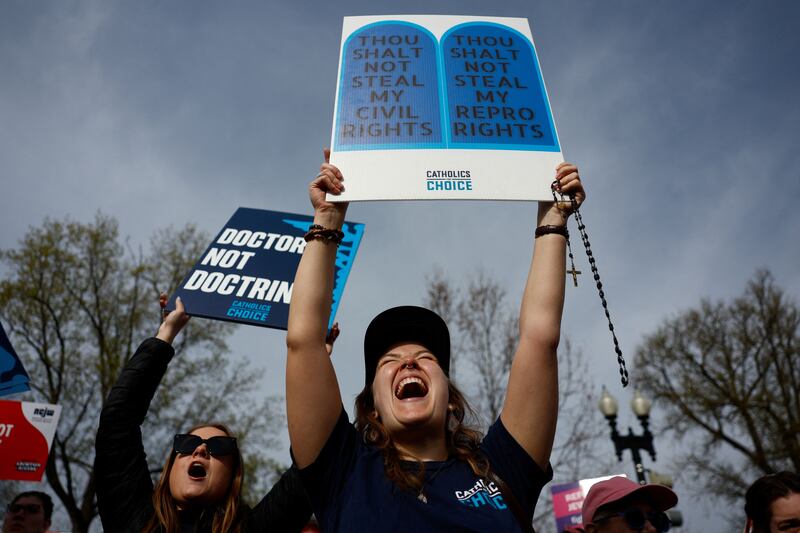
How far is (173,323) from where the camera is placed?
3262 mm

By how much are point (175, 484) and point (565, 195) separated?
204 centimetres

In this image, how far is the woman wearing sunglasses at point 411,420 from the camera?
1683 millimetres

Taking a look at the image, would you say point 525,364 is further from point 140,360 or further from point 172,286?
point 172,286

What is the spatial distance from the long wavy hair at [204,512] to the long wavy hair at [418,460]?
2.70ft

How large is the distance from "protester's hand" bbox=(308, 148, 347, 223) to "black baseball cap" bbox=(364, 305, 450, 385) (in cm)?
41

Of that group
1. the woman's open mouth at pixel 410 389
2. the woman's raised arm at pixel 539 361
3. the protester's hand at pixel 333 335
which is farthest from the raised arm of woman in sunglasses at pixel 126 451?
the woman's raised arm at pixel 539 361

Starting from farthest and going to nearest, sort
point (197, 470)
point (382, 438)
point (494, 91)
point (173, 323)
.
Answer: point (173, 323) < point (197, 470) < point (494, 91) < point (382, 438)

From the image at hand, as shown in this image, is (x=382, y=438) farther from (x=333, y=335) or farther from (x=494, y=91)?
(x=333, y=335)

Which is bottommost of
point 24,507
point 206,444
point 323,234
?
point 206,444

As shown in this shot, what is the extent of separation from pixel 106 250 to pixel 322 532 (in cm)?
1663

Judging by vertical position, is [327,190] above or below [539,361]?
above

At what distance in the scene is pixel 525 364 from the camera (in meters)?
1.87

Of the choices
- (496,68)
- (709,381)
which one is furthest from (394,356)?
(709,381)

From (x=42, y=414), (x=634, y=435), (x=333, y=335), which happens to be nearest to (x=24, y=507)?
(x=42, y=414)
